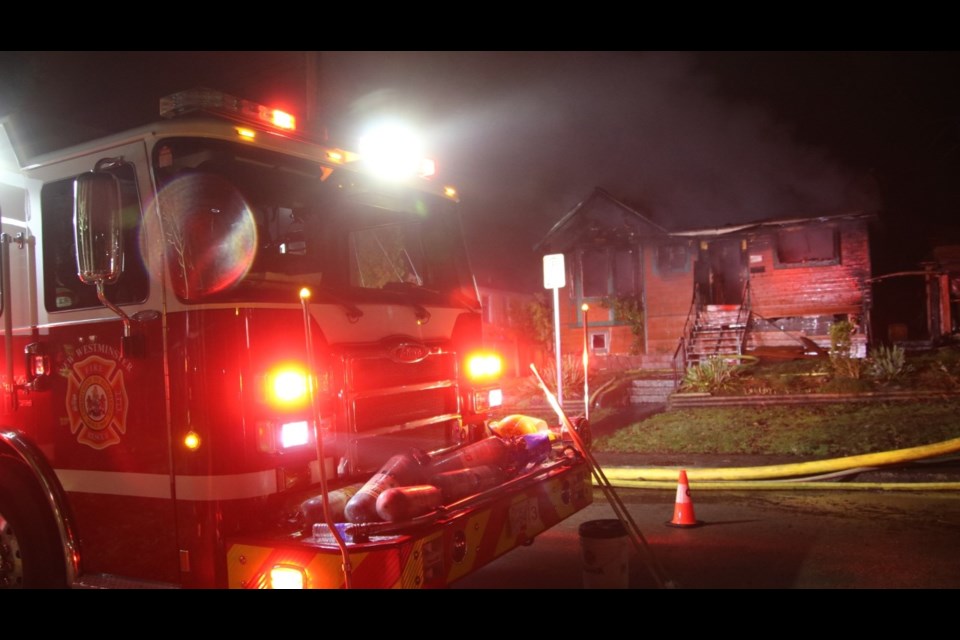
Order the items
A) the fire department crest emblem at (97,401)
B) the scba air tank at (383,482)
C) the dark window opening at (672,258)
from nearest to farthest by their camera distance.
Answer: the scba air tank at (383,482) < the fire department crest emblem at (97,401) < the dark window opening at (672,258)

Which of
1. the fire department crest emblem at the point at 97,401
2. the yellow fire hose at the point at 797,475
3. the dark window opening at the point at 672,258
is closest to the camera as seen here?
the fire department crest emblem at the point at 97,401

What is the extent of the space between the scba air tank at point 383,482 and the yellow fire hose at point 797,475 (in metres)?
5.10

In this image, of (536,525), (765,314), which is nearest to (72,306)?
(536,525)

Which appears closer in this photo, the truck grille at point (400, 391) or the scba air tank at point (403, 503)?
the scba air tank at point (403, 503)

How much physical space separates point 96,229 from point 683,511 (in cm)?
536

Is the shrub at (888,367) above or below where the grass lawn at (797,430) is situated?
above

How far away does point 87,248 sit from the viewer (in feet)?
10.9

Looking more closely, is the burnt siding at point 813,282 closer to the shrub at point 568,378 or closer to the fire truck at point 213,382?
the shrub at point 568,378

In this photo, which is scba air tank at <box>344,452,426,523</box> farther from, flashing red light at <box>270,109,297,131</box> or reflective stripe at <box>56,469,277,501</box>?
flashing red light at <box>270,109,297,131</box>

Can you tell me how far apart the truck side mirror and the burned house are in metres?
17.3

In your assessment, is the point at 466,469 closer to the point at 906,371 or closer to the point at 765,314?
the point at 906,371

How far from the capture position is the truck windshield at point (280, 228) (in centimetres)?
355

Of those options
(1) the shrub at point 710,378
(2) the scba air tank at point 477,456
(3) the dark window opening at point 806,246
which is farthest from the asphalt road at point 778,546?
(3) the dark window opening at point 806,246

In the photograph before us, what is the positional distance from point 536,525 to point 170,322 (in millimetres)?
2324
